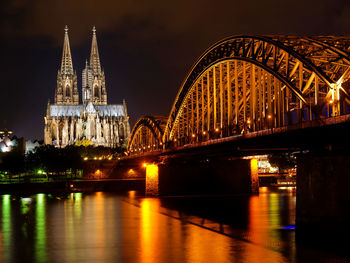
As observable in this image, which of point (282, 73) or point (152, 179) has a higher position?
point (282, 73)

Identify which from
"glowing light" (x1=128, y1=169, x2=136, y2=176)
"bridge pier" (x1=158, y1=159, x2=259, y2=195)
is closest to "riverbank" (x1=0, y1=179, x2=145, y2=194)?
"glowing light" (x1=128, y1=169, x2=136, y2=176)

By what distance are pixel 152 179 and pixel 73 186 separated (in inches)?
1331

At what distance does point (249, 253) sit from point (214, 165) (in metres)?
46.8

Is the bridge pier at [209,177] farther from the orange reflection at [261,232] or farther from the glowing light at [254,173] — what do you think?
the orange reflection at [261,232]

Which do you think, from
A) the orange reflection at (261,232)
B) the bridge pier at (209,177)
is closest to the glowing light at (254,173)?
the bridge pier at (209,177)

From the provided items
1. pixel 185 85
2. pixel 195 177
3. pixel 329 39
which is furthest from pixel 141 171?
pixel 329 39

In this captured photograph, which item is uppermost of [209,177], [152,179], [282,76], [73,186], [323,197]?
[282,76]

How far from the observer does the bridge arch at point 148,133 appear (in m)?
Answer: 101

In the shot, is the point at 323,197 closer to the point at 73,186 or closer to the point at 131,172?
the point at 73,186

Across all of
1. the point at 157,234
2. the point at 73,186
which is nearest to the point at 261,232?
the point at 157,234

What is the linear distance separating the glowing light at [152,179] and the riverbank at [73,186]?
29.3 m

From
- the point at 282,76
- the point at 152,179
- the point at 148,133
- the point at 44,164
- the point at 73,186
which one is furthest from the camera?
the point at 44,164

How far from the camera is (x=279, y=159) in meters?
148

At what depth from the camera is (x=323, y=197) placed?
110 feet
